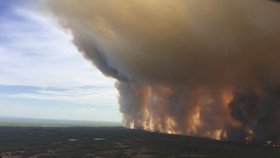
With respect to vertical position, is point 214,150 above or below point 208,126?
below

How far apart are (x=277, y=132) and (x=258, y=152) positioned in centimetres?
3079

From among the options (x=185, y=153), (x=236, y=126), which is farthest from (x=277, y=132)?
(x=185, y=153)

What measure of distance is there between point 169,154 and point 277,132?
160 feet

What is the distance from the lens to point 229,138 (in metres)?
163

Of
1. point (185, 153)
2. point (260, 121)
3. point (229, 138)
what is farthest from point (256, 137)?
point (185, 153)

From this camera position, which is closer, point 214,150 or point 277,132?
point 214,150

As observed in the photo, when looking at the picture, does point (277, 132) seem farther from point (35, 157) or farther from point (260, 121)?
point (35, 157)

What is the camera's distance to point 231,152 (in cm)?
11300

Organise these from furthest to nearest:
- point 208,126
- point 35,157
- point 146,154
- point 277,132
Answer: point 208,126
point 277,132
point 146,154
point 35,157

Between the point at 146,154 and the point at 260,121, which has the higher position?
the point at 260,121

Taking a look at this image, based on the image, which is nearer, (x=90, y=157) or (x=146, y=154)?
(x=90, y=157)

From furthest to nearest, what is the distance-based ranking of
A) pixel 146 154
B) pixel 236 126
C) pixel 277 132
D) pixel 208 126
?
A: 1. pixel 208 126
2. pixel 236 126
3. pixel 277 132
4. pixel 146 154

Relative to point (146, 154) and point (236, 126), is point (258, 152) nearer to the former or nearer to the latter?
point (146, 154)

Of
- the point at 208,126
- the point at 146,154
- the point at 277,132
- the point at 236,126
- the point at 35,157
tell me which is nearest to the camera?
the point at 35,157
